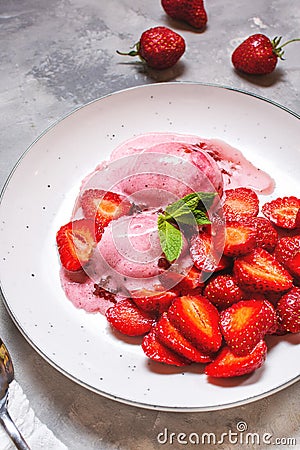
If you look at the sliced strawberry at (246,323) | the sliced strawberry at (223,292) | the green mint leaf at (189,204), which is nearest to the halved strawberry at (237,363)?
the sliced strawberry at (246,323)

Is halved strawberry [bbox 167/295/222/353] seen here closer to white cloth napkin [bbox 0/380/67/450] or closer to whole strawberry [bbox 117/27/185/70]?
white cloth napkin [bbox 0/380/67/450]

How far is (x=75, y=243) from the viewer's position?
1695 millimetres

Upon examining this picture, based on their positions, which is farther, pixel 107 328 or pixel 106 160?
pixel 106 160

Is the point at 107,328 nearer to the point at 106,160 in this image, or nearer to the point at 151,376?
the point at 151,376

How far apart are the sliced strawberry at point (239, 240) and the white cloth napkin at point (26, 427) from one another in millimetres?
572

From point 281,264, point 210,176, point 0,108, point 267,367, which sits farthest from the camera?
point 0,108

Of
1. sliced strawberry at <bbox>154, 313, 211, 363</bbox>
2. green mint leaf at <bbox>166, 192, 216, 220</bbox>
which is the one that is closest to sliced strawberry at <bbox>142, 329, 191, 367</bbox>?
sliced strawberry at <bbox>154, 313, 211, 363</bbox>

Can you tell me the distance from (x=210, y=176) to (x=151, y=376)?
0.58 metres

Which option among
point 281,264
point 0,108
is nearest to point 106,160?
point 0,108

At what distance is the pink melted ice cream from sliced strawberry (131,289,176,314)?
2.0 inches

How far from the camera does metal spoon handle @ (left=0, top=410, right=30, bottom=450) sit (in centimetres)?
142

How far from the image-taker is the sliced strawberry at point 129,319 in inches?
60.5

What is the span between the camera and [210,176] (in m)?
1.79

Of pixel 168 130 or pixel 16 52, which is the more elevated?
pixel 168 130
